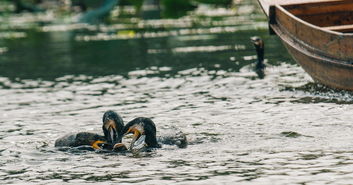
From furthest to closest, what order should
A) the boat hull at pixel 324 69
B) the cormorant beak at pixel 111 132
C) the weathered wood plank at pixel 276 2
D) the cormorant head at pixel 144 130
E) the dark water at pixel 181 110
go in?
the weathered wood plank at pixel 276 2 < the boat hull at pixel 324 69 < the cormorant beak at pixel 111 132 < the cormorant head at pixel 144 130 < the dark water at pixel 181 110

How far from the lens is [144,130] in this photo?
14.5m

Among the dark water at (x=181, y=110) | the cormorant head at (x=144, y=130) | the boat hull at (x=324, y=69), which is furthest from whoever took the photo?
the boat hull at (x=324, y=69)

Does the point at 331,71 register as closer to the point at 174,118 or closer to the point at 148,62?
the point at 174,118

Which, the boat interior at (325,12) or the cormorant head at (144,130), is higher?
the boat interior at (325,12)

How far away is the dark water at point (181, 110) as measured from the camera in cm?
1322

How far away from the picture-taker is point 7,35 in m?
41.3

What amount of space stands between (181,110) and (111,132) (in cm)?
400

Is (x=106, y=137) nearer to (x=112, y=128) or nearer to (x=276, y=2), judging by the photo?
(x=112, y=128)

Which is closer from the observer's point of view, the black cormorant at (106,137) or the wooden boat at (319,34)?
the black cormorant at (106,137)

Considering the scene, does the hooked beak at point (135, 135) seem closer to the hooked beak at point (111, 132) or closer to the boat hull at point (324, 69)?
the hooked beak at point (111, 132)

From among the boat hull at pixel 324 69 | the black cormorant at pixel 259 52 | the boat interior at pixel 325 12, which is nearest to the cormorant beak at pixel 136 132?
the boat hull at pixel 324 69

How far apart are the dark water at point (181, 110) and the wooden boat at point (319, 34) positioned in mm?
471

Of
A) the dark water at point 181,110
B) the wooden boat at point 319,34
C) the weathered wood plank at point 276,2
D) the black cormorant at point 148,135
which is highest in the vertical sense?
the weathered wood plank at point 276,2

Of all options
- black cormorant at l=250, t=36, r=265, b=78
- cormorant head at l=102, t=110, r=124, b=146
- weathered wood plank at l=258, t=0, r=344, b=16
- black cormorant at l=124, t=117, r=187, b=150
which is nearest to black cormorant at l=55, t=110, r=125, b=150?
cormorant head at l=102, t=110, r=124, b=146
